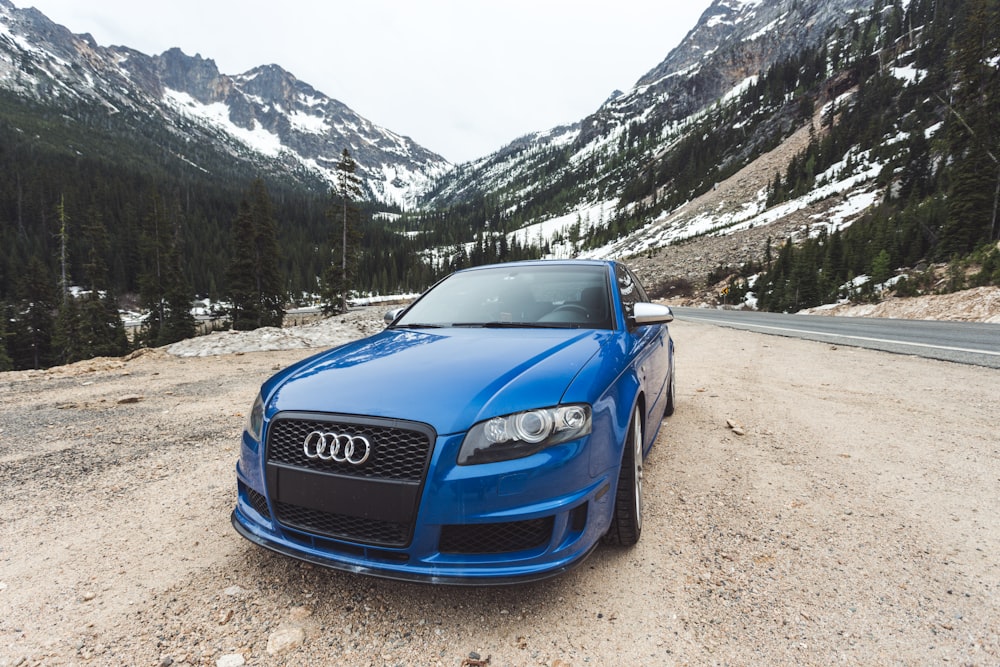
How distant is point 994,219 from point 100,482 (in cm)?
3364

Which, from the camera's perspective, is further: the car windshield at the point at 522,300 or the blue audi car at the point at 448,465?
the car windshield at the point at 522,300

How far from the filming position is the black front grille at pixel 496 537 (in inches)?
74.9

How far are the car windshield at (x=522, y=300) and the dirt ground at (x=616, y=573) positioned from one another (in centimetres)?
147

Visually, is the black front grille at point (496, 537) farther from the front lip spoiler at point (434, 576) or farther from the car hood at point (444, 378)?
the car hood at point (444, 378)

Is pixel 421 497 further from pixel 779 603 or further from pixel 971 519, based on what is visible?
pixel 971 519

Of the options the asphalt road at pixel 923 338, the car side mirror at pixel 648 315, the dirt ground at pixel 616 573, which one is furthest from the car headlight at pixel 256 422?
the asphalt road at pixel 923 338

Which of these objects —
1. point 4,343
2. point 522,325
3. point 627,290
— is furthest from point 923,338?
point 4,343

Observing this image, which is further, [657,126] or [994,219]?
[657,126]

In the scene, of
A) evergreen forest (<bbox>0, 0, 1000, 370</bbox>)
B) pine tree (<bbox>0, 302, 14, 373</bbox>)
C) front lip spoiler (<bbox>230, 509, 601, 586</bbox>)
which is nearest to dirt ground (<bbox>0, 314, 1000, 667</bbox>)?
front lip spoiler (<bbox>230, 509, 601, 586</bbox>)

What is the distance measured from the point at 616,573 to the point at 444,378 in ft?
4.52

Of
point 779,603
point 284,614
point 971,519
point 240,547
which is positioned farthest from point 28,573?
point 971,519

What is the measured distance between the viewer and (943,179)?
1336 inches

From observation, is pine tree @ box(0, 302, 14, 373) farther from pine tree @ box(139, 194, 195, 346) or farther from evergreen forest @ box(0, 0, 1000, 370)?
pine tree @ box(139, 194, 195, 346)

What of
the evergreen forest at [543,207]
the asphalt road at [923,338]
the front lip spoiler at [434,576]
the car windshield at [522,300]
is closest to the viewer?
the front lip spoiler at [434,576]
